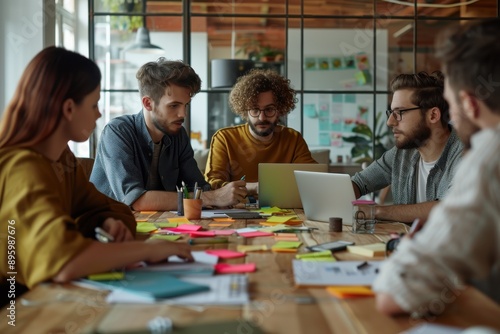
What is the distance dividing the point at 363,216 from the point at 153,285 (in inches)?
44.3

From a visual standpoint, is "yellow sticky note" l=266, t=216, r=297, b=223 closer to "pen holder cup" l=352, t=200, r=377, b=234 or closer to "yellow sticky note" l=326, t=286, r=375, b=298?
"pen holder cup" l=352, t=200, r=377, b=234

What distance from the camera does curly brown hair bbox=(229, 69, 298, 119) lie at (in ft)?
13.4

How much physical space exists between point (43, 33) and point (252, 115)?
1.77 metres

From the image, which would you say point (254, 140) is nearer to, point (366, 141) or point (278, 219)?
point (278, 219)

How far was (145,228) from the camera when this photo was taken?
2246mm

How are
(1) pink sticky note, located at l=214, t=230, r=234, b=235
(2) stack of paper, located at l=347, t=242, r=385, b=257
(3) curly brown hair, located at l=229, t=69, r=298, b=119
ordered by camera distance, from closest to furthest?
(2) stack of paper, located at l=347, t=242, r=385, b=257 < (1) pink sticky note, located at l=214, t=230, r=234, b=235 < (3) curly brown hair, located at l=229, t=69, r=298, b=119

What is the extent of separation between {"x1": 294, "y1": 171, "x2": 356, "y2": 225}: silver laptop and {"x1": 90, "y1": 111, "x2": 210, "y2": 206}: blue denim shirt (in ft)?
2.58

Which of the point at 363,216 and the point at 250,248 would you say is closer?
the point at 250,248

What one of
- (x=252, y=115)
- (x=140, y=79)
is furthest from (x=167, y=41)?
(x=140, y=79)

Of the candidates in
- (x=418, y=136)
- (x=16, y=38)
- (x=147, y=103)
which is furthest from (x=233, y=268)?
(x=16, y=38)

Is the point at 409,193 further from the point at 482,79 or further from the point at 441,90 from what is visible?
the point at 482,79

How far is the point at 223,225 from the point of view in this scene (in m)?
2.38

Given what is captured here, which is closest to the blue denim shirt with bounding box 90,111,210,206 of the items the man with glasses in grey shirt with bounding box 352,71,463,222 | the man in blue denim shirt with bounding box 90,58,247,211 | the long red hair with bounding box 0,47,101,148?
the man in blue denim shirt with bounding box 90,58,247,211

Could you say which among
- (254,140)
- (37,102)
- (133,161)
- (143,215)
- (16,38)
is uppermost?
(16,38)
